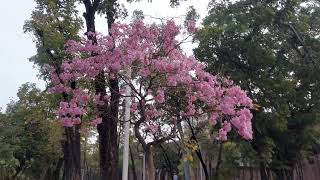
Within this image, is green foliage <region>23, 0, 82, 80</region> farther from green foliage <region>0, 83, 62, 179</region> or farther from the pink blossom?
green foliage <region>0, 83, 62, 179</region>

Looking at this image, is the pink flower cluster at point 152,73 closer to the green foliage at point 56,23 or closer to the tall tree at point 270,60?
the green foliage at point 56,23

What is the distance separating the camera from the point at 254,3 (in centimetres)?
2258

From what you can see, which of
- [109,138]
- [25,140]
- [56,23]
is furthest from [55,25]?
[25,140]

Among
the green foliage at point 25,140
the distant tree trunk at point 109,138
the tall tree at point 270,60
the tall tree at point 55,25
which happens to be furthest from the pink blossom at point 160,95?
the green foliage at point 25,140

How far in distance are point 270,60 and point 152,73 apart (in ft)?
48.5

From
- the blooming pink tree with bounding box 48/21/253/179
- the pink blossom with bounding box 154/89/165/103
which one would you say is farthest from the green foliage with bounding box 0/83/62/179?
the pink blossom with bounding box 154/89/165/103

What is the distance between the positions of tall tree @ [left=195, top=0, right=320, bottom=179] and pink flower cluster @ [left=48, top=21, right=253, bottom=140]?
11.7 m

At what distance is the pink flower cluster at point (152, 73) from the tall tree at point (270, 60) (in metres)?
11.7

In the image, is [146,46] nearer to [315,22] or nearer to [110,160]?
[110,160]

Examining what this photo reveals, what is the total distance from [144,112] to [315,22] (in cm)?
1556

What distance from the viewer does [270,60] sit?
23109 millimetres

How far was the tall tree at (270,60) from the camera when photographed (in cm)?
2173

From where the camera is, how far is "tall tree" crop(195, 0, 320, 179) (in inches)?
856

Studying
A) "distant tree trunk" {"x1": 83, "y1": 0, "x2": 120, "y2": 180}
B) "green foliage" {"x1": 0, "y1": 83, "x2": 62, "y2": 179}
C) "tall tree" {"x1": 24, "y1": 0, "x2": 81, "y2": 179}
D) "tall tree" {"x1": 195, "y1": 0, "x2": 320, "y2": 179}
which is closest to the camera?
"distant tree trunk" {"x1": 83, "y1": 0, "x2": 120, "y2": 180}
